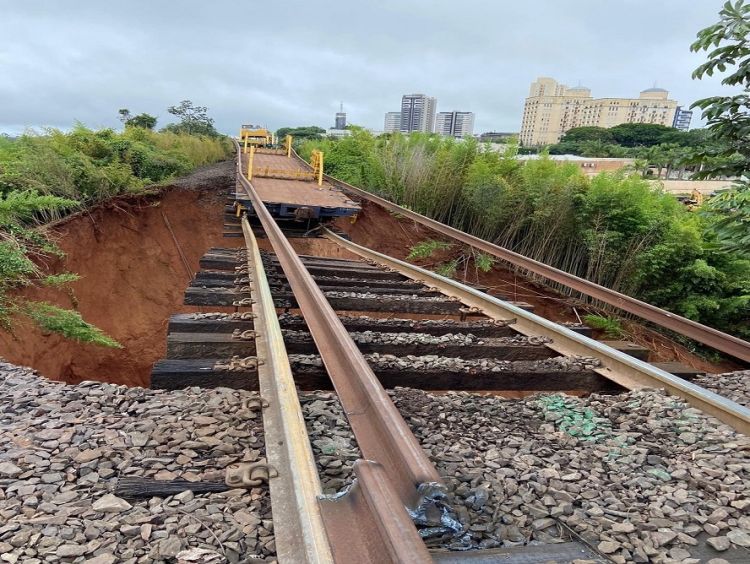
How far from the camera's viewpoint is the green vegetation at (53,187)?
14.8 feet

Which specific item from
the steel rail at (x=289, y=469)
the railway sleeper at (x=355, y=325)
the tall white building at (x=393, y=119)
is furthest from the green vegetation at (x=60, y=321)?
the tall white building at (x=393, y=119)

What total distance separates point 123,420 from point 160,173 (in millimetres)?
11095

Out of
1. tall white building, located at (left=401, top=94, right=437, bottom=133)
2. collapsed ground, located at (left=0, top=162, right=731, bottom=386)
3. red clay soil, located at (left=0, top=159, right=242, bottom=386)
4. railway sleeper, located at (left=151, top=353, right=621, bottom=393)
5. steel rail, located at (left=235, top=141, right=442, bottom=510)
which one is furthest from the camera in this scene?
tall white building, located at (left=401, top=94, right=437, bottom=133)

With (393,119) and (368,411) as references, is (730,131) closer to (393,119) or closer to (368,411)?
(368,411)

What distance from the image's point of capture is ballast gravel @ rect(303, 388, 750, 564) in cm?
152

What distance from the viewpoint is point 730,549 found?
1.47m

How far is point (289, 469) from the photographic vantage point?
1.60 metres

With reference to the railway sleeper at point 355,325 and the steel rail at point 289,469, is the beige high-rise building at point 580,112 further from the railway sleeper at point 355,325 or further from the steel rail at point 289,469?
the steel rail at point 289,469

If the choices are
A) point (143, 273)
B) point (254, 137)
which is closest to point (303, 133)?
point (254, 137)

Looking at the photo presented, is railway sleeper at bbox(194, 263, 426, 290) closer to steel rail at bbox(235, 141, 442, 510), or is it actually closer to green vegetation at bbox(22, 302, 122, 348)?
green vegetation at bbox(22, 302, 122, 348)

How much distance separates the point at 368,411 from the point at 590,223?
22.1 ft

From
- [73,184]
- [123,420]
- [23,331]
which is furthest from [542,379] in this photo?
[73,184]

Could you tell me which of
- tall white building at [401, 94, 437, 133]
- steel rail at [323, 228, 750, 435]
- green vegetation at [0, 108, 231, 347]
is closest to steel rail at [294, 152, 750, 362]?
steel rail at [323, 228, 750, 435]

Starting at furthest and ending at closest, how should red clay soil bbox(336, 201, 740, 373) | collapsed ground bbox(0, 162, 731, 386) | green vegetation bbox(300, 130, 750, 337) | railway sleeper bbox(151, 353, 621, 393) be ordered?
1. green vegetation bbox(300, 130, 750, 337)
2. red clay soil bbox(336, 201, 740, 373)
3. collapsed ground bbox(0, 162, 731, 386)
4. railway sleeper bbox(151, 353, 621, 393)
